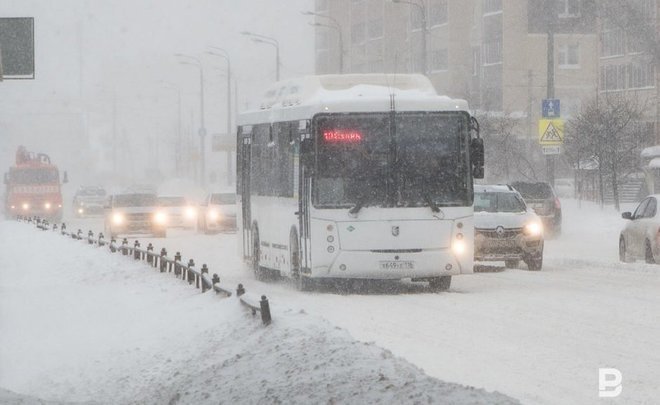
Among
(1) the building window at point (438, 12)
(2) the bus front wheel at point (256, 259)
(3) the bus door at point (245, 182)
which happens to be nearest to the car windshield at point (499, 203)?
(3) the bus door at point (245, 182)

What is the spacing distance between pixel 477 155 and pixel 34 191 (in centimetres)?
5374

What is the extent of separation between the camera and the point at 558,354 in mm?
13320

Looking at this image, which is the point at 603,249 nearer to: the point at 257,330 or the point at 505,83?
the point at 257,330

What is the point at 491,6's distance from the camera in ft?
362

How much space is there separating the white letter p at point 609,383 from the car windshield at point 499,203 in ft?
54.8

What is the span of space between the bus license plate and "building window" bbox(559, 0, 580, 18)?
90.3 metres

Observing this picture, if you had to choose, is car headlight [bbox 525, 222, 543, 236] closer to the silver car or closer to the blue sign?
the silver car

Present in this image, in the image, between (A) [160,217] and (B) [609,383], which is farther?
(A) [160,217]

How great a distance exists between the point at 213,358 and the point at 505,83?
97.4m

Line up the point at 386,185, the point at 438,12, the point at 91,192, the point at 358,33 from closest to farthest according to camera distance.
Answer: the point at 386,185 < the point at 91,192 < the point at 438,12 < the point at 358,33

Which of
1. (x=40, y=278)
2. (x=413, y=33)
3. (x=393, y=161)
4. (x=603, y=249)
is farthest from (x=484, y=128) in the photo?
(x=413, y=33)

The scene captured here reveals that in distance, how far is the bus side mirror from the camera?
2164cm

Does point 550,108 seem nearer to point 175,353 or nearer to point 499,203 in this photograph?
point 499,203

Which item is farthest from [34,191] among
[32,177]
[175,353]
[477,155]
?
[175,353]
